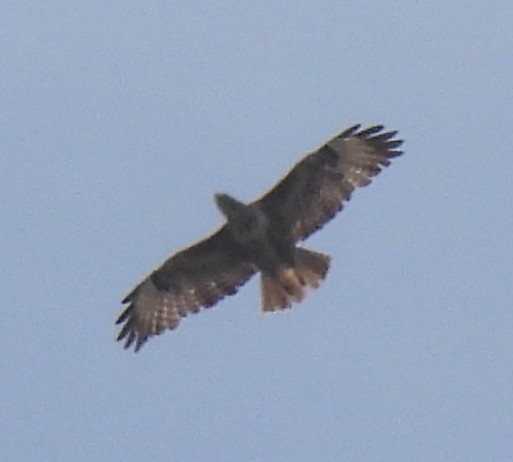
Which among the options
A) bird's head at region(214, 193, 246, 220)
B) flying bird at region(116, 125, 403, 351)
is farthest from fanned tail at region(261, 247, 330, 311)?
bird's head at region(214, 193, 246, 220)

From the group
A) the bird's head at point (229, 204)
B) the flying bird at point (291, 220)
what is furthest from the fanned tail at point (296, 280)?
the bird's head at point (229, 204)

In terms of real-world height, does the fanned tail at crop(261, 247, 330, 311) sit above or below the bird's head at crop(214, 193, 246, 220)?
below

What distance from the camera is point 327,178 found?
21797 millimetres

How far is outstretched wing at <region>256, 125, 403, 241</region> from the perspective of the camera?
2166 cm

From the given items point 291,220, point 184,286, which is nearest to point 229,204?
point 291,220

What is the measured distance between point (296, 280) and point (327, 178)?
0.98 metres

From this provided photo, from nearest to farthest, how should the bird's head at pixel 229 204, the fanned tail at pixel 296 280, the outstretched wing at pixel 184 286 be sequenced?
1. the bird's head at pixel 229 204
2. the fanned tail at pixel 296 280
3. the outstretched wing at pixel 184 286

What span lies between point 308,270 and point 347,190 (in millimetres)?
825

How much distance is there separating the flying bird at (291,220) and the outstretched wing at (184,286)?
0.01 meters

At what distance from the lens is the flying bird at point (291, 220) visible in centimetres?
2161

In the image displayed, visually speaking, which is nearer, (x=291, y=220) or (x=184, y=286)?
(x=291, y=220)

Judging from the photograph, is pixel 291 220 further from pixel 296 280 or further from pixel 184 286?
pixel 184 286

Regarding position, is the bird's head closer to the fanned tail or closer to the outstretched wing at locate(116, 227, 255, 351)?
the outstretched wing at locate(116, 227, 255, 351)

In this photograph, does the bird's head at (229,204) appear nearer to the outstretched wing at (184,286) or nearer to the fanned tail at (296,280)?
the outstretched wing at (184,286)
